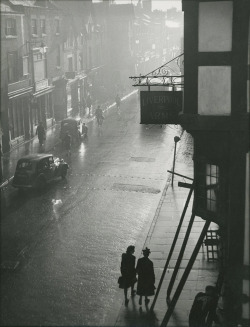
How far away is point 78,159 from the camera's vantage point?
27.4 meters

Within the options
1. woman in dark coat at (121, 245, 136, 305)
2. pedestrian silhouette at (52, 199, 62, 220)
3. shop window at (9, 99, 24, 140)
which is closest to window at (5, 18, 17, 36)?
shop window at (9, 99, 24, 140)

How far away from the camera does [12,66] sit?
28.3 meters

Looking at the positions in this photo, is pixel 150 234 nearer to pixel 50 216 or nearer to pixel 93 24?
pixel 50 216

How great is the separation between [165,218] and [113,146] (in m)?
13.5

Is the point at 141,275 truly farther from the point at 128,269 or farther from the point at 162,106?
the point at 162,106

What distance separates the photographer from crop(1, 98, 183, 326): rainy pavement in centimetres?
1145

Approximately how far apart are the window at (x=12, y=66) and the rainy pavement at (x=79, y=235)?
201 inches

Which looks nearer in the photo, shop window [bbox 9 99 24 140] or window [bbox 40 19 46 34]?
shop window [bbox 9 99 24 140]

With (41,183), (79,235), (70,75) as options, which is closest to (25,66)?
(70,75)

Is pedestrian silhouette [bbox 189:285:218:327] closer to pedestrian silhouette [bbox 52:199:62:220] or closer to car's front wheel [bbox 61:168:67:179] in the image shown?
pedestrian silhouette [bbox 52:199:62:220]

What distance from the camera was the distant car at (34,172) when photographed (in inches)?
827

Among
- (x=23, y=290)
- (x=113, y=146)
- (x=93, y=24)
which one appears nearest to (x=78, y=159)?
(x=113, y=146)

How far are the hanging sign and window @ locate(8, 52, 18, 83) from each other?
695 inches

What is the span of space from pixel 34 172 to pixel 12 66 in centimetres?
943
